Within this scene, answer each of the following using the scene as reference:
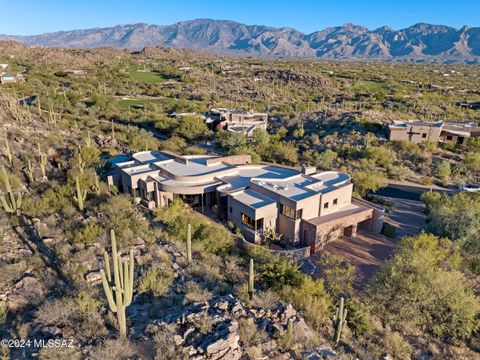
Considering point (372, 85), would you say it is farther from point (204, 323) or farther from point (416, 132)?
point (204, 323)

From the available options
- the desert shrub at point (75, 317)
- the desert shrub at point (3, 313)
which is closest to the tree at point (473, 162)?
the desert shrub at point (75, 317)

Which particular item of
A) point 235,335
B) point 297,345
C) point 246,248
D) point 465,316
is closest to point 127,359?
point 235,335

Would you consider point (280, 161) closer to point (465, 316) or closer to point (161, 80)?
point (465, 316)

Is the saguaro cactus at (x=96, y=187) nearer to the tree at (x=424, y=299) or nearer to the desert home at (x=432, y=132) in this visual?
the tree at (x=424, y=299)

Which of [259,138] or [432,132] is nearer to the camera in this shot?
[432,132]

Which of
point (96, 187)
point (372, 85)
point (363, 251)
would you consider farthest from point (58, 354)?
point (372, 85)

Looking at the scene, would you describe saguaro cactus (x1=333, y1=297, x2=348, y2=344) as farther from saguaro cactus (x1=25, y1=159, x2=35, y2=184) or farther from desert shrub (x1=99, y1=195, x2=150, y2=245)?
saguaro cactus (x1=25, y1=159, x2=35, y2=184)
